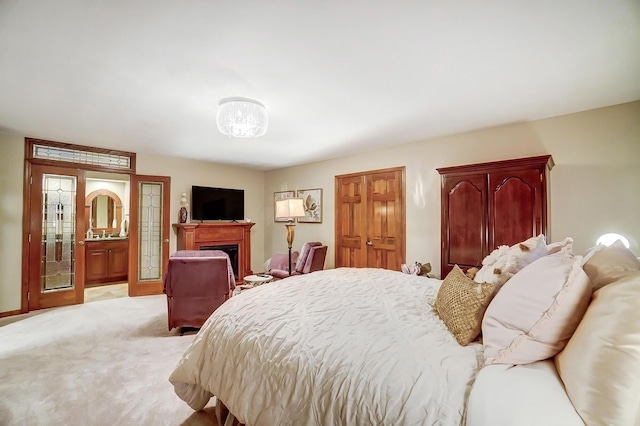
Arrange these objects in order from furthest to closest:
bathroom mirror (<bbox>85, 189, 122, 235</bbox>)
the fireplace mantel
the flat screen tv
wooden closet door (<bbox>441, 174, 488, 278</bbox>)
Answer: bathroom mirror (<bbox>85, 189, 122, 235</bbox>) → the flat screen tv → the fireplace mantel → wooden closet door (<bbox>441, 174, 488, 278</bbox>)

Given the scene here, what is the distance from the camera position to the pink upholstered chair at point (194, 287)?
3.07 m

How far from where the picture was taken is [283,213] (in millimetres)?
4121

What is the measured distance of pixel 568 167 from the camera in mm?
2891

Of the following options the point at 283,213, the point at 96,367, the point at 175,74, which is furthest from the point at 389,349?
the point at 283,213

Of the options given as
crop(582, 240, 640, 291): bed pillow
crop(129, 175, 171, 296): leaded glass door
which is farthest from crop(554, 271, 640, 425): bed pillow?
crop(129, 175, 171, 296): leaded glass door

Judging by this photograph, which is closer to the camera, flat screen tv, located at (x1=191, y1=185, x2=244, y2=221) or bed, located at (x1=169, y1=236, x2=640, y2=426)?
bed, located at (x1=169, y1=236, x2=640, y2=426)

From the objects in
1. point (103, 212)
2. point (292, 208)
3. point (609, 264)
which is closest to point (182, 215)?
point (292, 208)

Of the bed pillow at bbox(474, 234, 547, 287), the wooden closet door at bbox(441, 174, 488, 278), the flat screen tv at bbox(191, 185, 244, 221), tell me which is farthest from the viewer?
the flat screen tv at bbox(191, 185, 244, 221)

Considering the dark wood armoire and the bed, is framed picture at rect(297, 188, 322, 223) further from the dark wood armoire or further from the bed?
the bed

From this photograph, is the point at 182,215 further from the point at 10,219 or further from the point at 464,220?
the point at 464,220

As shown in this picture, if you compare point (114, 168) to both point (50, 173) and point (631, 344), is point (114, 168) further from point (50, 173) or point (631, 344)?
point (631, 344)

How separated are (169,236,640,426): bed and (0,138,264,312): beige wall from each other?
4.04 metres

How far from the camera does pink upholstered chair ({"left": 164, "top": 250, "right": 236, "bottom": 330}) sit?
3.07 m

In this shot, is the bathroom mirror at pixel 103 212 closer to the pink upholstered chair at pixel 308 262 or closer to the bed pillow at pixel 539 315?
the pink upholstered chair at pixel 308 262
